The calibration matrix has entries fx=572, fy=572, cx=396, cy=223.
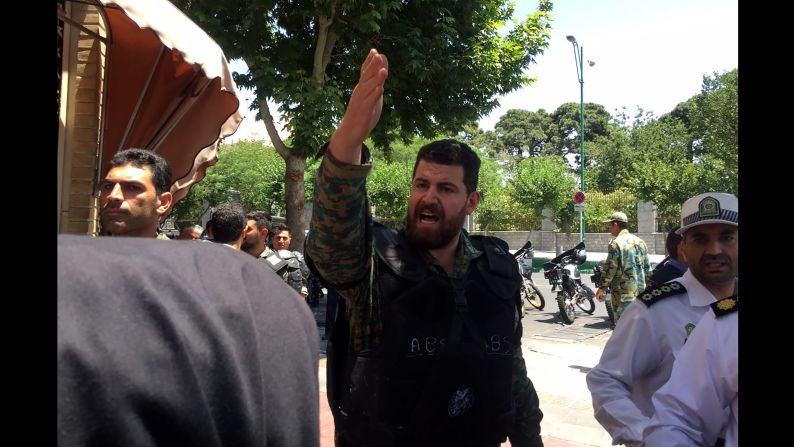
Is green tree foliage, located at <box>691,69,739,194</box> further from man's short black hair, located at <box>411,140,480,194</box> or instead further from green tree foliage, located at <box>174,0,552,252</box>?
man's short black hair, located at <box>411,140,480,194</box>

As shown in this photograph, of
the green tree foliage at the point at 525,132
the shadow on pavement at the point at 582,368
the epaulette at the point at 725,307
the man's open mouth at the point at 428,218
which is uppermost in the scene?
the green tree foliage at the point at 525,132

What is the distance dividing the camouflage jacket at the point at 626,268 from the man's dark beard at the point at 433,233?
5474 mm

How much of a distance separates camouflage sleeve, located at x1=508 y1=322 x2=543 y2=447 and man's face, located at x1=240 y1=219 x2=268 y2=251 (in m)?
3.63

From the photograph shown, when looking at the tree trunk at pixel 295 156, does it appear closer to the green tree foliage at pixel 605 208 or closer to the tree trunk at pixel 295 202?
the tree trunk at pixel 295 202

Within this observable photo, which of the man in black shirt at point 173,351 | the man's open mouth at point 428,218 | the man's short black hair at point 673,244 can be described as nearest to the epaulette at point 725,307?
the man's open mouth at point 428,218

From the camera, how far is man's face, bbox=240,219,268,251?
5.47 meters

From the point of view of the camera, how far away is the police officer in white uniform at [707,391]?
5.31 ft

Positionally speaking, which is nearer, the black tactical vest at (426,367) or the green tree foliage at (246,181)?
the black tactical vest at (426,367)

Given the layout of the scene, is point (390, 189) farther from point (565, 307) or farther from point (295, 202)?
point (295, 202)

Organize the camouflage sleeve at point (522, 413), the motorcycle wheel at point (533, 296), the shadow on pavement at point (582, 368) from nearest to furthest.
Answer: the camouflage sleeve at point (522, 413) → the shadow on pavement at point (582, 368) → the motorcycle wheel at point (533, 296)

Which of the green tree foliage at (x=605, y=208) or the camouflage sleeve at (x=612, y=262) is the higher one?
the green tree foliage at (x=605, y=208)

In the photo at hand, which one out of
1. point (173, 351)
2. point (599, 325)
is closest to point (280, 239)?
point (599, 325)

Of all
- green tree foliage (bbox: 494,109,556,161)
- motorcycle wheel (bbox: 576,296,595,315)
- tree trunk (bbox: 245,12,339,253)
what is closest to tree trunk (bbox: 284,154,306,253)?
tree trunk (bbox: 245,12,339,253)

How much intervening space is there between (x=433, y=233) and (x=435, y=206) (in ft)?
0.34
